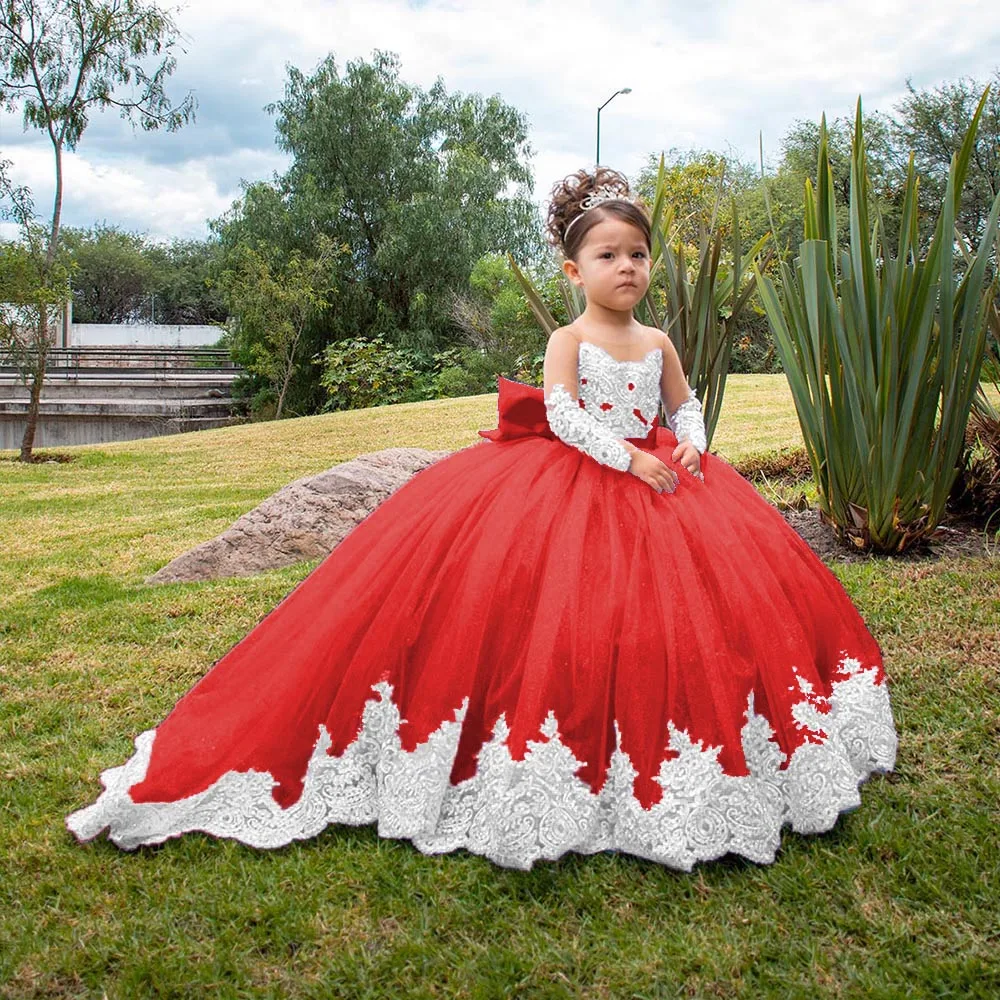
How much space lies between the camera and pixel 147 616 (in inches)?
196

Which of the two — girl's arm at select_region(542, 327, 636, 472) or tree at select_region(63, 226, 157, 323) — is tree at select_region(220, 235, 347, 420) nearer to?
girl's arm at select_region(542, 327, 636, 472)

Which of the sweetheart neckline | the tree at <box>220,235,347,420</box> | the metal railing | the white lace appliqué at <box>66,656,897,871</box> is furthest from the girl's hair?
the metal railing

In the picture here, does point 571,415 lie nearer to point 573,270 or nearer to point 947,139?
point 573,270

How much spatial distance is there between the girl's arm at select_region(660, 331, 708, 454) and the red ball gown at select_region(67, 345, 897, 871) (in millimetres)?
137

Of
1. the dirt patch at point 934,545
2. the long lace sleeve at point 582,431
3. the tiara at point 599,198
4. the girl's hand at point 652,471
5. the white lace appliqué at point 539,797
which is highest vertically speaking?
the tiara at point 599,198

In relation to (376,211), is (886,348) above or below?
below

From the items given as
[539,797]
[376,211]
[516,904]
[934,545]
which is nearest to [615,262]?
[539,797]

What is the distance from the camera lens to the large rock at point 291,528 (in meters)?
5.87

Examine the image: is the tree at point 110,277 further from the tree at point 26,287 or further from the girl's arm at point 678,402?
the girl's arm at point 678,402

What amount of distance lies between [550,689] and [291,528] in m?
3.97

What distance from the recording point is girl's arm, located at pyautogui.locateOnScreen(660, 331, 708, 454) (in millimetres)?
2906

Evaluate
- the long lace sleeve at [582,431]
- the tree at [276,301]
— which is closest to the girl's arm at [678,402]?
the long lace sleeve at [582,431]

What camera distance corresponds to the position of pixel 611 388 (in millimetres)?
2801

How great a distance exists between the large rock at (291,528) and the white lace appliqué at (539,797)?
10.4ft
